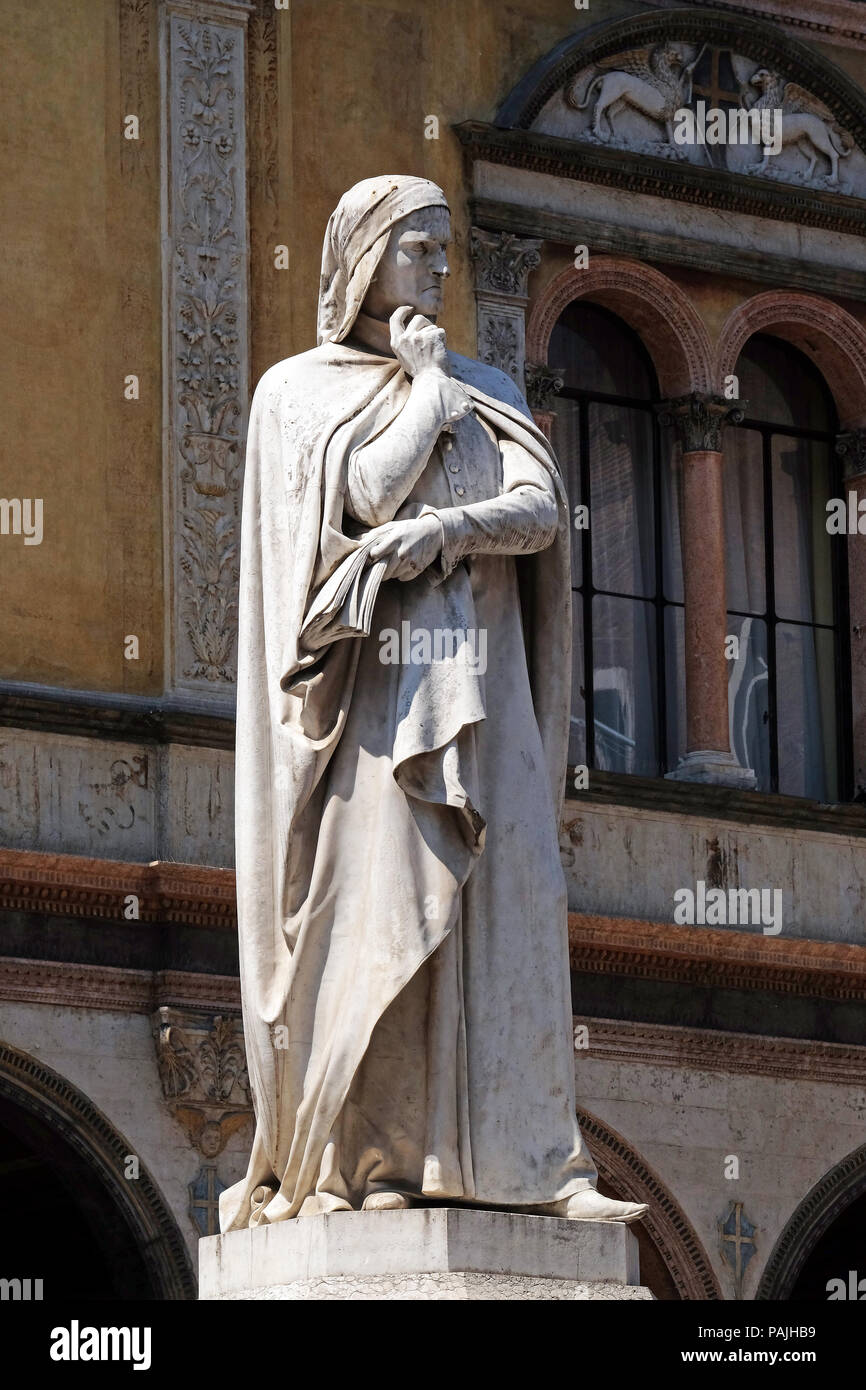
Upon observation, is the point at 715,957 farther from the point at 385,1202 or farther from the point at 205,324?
the point at 385,1202

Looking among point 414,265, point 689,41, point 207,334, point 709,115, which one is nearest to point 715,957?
point 207,334

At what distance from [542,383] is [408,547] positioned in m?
11.3

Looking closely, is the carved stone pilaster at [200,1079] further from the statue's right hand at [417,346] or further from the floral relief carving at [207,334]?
the statue's right hand at [417,346]

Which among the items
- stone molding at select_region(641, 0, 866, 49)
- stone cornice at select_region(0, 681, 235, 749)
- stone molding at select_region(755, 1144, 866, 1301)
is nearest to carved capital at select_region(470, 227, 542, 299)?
stone molding at select_region(641, 0, 866, 49)

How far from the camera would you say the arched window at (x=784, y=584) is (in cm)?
1784

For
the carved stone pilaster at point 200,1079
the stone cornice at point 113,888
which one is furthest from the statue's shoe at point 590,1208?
the carved stone pilaster at point 200,1079

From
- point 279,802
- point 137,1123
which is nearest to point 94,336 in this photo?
point 137,1123

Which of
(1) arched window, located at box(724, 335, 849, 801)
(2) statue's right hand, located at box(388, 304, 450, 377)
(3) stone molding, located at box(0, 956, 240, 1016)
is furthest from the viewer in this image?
(1) arched window, located at box(724, 335, 849, 801)

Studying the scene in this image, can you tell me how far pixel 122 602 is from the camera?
1561cm

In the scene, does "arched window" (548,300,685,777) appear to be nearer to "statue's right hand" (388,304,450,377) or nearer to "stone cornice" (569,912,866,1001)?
"stone cornice" (569,912,866,1001)

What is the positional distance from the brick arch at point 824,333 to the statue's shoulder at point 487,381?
11.6m

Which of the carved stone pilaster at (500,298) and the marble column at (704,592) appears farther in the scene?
the marble column at (704,592)

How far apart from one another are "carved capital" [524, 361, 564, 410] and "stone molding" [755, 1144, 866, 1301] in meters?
3.70

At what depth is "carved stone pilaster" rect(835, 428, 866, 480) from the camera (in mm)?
18141
